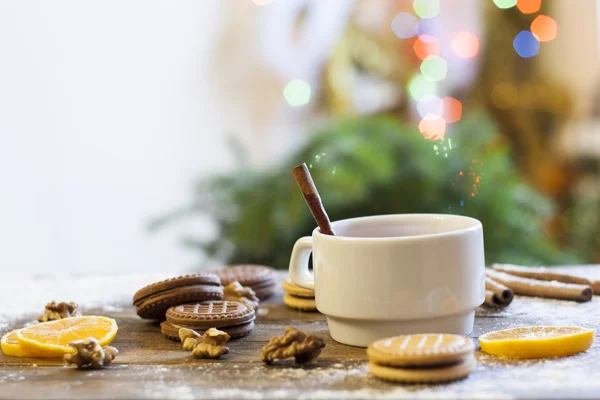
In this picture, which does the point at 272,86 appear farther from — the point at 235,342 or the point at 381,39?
the point at 235,342

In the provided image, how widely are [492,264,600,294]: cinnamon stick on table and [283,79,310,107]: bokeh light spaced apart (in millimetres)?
1929

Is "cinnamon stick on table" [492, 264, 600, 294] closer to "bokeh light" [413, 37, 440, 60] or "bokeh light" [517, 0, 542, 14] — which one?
"bokeh light" [413, 37, 440, 60]

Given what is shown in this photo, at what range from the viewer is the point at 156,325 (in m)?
1.05

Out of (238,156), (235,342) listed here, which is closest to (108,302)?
(235,342)

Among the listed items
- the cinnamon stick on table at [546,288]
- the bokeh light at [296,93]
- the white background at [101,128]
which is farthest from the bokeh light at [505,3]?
the cinnamon stick on table at [546,288]

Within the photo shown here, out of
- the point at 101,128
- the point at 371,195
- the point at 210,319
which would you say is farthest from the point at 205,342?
the point at 101,128

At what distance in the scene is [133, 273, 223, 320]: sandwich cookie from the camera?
3.29 ft

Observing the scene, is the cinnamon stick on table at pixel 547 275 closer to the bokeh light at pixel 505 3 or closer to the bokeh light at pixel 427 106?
the bokeh light at pixel 427 106

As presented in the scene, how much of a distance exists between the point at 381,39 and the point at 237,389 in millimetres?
2742

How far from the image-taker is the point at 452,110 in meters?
3.47

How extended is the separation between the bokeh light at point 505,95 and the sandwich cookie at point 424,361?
116 inches

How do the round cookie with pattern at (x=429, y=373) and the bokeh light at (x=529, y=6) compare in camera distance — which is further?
the bokeh light at (x=529, y=6)

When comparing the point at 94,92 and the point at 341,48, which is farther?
the point at 341,48

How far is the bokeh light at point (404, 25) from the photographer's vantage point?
3.32 m
